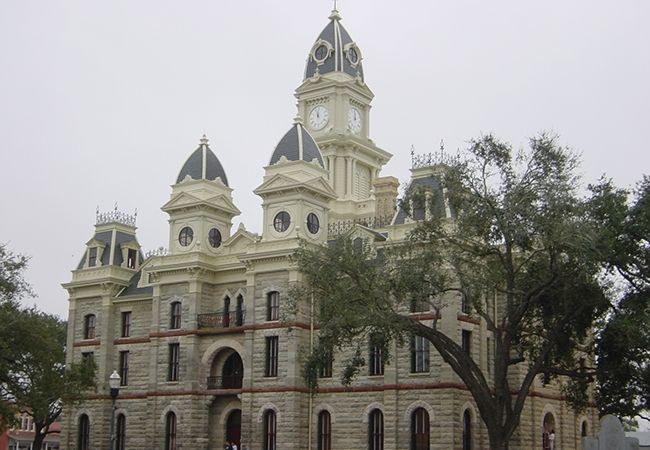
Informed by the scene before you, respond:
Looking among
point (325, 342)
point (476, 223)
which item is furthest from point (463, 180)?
point (325, 342)

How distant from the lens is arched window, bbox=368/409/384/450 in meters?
47.5

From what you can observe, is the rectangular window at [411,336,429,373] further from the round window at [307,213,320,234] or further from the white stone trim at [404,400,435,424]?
the round window at [307,213,320,234]

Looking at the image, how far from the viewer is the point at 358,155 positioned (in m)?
63.1

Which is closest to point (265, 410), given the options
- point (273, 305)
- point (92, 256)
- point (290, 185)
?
point (273, 305)

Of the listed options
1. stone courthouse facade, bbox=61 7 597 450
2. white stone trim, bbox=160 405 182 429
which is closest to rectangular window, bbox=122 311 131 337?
stone courthouse facade, bbox=61 7 597 450

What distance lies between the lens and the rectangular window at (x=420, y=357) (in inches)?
1827

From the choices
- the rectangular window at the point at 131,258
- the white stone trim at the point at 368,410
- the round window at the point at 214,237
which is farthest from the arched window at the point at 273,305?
the rectangular window at the point at 131,258

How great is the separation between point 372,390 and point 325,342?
40.1 feet

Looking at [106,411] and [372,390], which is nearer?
[372,390]

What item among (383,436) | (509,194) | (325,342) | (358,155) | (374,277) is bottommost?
(383,436)

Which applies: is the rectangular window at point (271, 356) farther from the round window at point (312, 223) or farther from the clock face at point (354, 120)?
the clock face at point (354, 120)

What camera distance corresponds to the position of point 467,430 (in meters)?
46.2

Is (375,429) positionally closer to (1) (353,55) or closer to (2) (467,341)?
(2) (467,341)

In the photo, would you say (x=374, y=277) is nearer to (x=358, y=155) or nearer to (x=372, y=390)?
(x=372, y=390)
